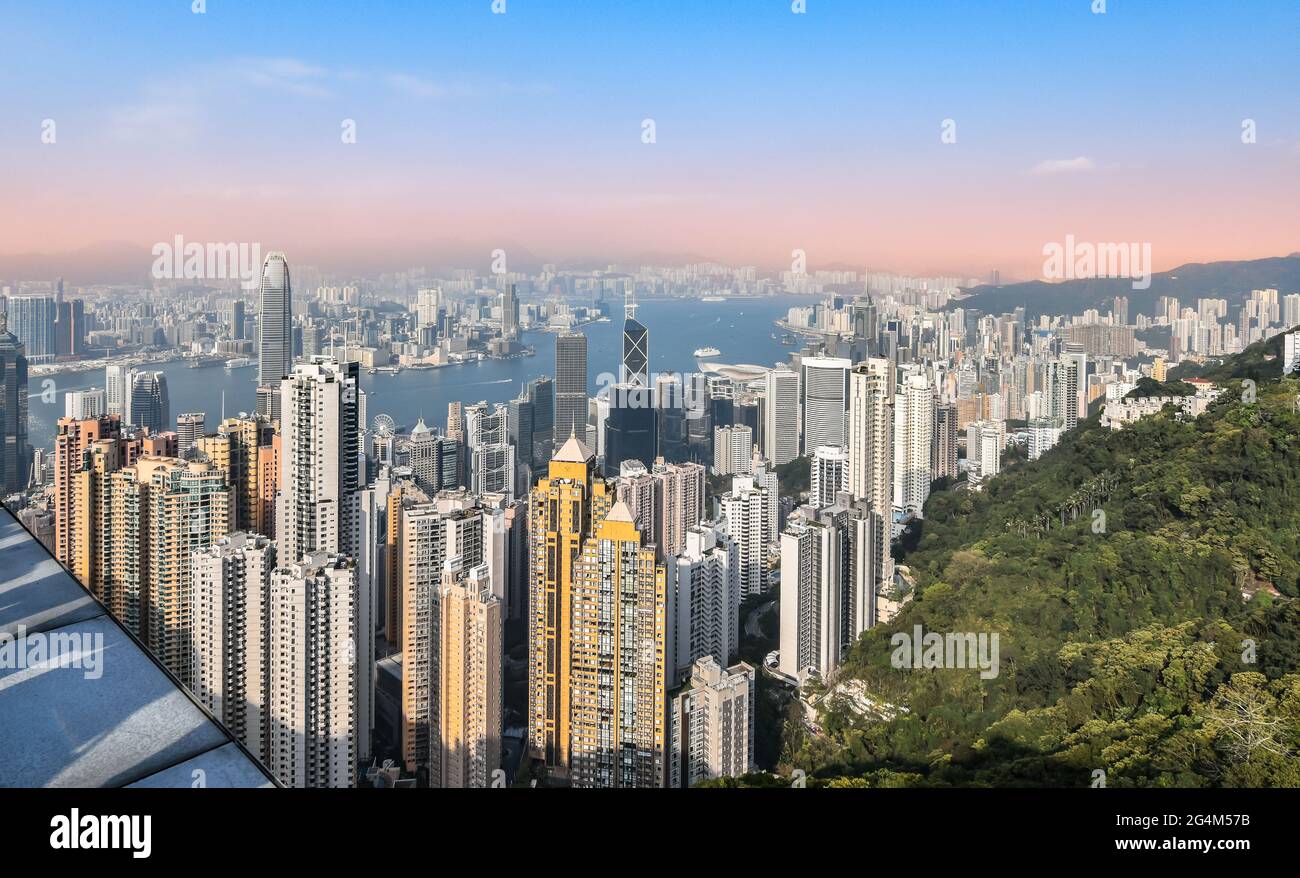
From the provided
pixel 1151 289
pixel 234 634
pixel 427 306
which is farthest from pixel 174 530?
pixel 1151 289

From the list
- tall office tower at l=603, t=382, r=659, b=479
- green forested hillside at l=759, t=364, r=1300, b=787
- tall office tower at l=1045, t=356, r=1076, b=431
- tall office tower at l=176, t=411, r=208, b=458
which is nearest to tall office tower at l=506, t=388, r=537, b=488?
tall office tower at l=603, t=382, r=659, b=479

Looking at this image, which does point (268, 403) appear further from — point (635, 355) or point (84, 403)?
point (635, 355)

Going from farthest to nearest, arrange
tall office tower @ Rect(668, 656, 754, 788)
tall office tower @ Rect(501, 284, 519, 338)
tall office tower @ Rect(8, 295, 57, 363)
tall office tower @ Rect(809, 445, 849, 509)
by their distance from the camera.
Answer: tall office tower @ Rect(501, 284, 519, 338) < tall office tower @ Rect(809, 445, 849, 509) < tall office tower @ Rect(8, 295, 57, 363) < tall office tower @ Rect(668, 656, 754, 788)

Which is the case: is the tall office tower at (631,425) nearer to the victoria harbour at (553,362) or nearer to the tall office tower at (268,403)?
the victoria harbour at (553,362)

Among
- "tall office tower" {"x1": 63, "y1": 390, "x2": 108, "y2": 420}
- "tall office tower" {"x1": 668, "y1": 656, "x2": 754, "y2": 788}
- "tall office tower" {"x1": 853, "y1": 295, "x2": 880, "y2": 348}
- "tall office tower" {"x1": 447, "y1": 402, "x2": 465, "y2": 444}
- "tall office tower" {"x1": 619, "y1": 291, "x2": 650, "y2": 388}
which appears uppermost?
"tall office tower" {"x1": 853, "y1": 295, "x2": 880, "y2": 348}

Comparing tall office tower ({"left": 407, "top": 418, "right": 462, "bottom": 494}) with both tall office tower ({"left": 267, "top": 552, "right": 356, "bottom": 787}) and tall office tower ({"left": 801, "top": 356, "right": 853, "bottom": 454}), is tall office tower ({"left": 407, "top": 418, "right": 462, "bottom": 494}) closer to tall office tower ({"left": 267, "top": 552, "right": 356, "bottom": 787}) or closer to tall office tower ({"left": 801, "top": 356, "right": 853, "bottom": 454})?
tall office tower ({"left": 801, "top": 356, "right": 853, "bottom": 454})
